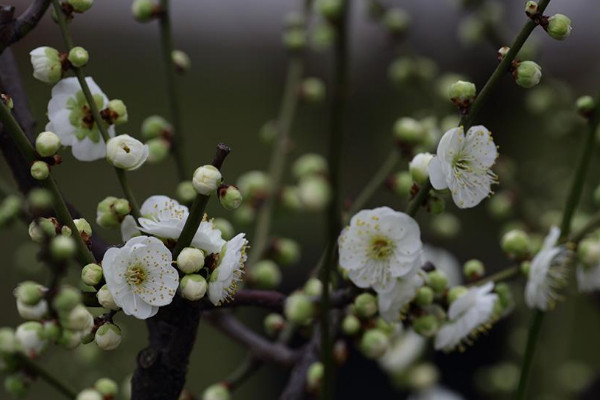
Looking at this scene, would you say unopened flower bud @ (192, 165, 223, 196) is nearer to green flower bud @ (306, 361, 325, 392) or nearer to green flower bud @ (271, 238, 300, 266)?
green flower bud @ (306, 361, 325, 392)

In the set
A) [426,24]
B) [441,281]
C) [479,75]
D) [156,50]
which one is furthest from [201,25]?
[441,281]

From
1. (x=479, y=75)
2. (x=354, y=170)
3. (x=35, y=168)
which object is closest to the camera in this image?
Answer: (x=35, y=168)

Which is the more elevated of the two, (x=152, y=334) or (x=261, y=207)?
(x=152, y=334)

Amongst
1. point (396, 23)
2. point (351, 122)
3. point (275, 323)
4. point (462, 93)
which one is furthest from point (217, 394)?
point (351, 122)

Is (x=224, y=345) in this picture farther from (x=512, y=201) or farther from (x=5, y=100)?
(x=5, y=100)

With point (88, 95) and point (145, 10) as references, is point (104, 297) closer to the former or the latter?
point (88, 95)

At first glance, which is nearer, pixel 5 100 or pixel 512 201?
pixel 5 100
